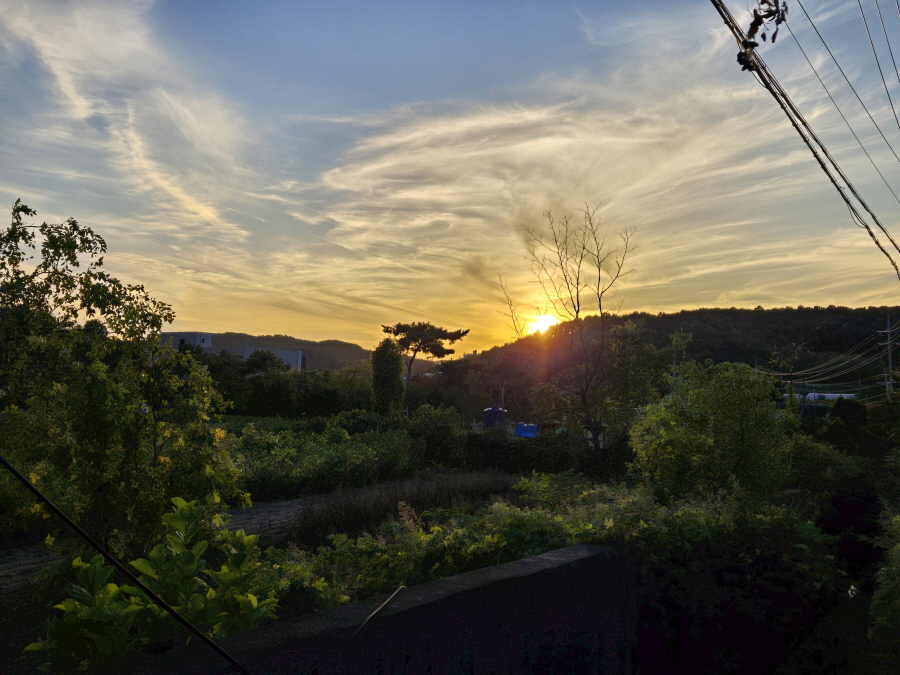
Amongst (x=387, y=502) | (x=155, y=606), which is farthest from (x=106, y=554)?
(x=387, y=502)

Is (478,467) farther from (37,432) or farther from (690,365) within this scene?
(37,432)

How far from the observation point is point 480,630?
2695 mm

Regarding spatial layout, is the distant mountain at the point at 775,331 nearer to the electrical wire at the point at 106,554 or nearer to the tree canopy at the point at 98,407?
the tree canopy at the point at 98,407

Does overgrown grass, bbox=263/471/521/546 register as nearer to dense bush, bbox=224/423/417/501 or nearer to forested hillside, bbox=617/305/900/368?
dense bush, bbox=224/423/417/501

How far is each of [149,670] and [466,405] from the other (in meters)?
28.1

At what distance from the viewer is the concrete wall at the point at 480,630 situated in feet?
6.97

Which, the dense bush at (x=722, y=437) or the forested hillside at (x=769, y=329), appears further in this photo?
the forested hillside at (x=769, y=329)

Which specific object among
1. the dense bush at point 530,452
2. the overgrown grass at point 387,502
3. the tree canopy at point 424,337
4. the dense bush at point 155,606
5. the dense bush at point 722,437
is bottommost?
the overgrown grass at point 387,502

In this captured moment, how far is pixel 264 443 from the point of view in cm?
1474

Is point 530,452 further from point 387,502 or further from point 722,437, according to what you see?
point 722,437

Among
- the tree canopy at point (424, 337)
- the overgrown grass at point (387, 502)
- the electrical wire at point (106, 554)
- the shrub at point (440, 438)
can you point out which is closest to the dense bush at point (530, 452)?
the shrub at point (440, 438)

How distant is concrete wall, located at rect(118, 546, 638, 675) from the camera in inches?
83.7

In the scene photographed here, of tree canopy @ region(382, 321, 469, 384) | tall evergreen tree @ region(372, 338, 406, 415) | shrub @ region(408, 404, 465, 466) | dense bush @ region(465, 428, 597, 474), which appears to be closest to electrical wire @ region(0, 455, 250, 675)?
dense bush @ region(465, 428, 597, 474)

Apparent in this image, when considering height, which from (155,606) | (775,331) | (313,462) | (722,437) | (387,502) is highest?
(775,331)
